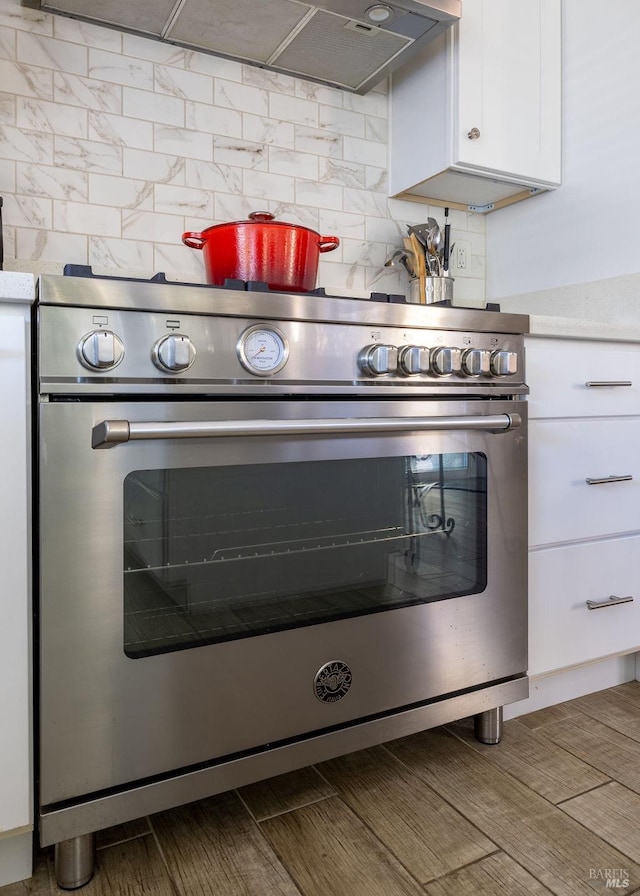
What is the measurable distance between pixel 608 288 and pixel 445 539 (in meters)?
1.05

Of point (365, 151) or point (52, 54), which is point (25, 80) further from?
point (365, 151)

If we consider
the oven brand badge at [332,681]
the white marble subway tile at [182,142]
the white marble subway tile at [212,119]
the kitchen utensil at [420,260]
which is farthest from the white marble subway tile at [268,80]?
the oven brand badge at [332,681]

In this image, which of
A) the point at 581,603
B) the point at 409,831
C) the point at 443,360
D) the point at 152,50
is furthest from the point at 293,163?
the point at 409,831

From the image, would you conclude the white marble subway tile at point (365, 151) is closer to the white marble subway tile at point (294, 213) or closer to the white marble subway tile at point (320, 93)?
the white marble subway tile at point (320, 93)

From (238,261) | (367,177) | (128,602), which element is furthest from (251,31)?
(128,602)

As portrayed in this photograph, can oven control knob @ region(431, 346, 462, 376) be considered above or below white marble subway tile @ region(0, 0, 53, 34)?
below

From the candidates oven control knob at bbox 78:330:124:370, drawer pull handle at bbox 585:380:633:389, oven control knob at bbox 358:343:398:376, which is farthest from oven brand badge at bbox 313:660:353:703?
drawer pull handle at bbox 585:380:633:389

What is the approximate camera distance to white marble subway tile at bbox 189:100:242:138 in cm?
178

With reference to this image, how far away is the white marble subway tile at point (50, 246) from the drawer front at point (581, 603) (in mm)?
1317

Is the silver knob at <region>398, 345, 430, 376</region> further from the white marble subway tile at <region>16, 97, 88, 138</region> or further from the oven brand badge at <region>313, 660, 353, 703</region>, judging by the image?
the white marble subway tile at <region>16, 97, 88, 138</region>

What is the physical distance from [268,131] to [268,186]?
16 centimetres

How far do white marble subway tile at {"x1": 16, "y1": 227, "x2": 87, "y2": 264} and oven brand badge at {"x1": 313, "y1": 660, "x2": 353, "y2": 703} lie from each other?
115 cm

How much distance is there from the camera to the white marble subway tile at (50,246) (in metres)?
1.59

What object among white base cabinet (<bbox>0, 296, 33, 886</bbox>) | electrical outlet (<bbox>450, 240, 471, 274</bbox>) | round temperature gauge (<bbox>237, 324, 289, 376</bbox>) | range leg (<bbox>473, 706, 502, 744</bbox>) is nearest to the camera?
white base cabinet (<bbox>0, 296, 33, 886</bbox>)
